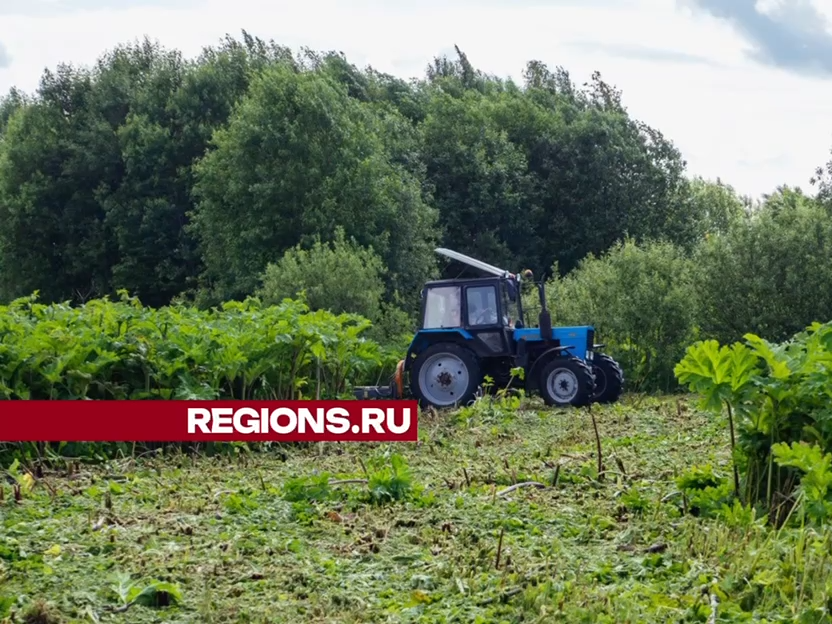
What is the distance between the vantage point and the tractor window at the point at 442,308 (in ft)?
59.8

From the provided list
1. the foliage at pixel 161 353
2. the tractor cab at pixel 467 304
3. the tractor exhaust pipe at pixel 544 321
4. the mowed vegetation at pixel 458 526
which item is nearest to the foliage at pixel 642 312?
the tractor exhaust pipe at pixel 544 321

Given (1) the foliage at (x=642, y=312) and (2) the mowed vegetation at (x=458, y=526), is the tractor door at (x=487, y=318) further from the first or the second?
(2) the mowed vegetation at (x=458, y=526)

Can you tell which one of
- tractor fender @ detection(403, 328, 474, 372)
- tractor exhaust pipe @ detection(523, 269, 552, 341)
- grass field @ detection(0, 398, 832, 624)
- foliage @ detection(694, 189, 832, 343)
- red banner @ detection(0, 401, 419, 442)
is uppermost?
foliage @ detection(694, 189, 832, 343)

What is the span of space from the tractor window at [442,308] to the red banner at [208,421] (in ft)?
19.6

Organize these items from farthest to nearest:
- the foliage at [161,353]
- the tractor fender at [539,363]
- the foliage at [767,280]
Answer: the foliage at [767,280]
the tractor fender at [539,363]
the foliage at [161,353]

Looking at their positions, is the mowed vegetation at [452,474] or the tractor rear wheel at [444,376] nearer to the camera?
the mowed vegetation at [452,474]

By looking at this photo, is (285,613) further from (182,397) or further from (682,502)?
(182,397)

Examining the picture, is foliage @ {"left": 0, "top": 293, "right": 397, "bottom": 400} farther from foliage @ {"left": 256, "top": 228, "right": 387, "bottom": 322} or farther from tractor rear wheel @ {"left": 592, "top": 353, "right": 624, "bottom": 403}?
foliage @ {"left": 256, "top": 228, "right": 387, "bottom": 322}

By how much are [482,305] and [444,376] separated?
117 cm

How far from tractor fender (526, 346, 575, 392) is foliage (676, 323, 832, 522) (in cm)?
1064

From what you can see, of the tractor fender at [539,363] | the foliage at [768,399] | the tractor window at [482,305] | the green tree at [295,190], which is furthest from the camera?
the green tree at [295,190]

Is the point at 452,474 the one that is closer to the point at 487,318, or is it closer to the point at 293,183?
the point at 487,318

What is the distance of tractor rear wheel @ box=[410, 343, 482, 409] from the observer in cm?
1797

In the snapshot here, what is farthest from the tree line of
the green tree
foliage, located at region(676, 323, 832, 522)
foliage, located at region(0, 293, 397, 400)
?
foliage, located at region(676, 323, 832, 522)
